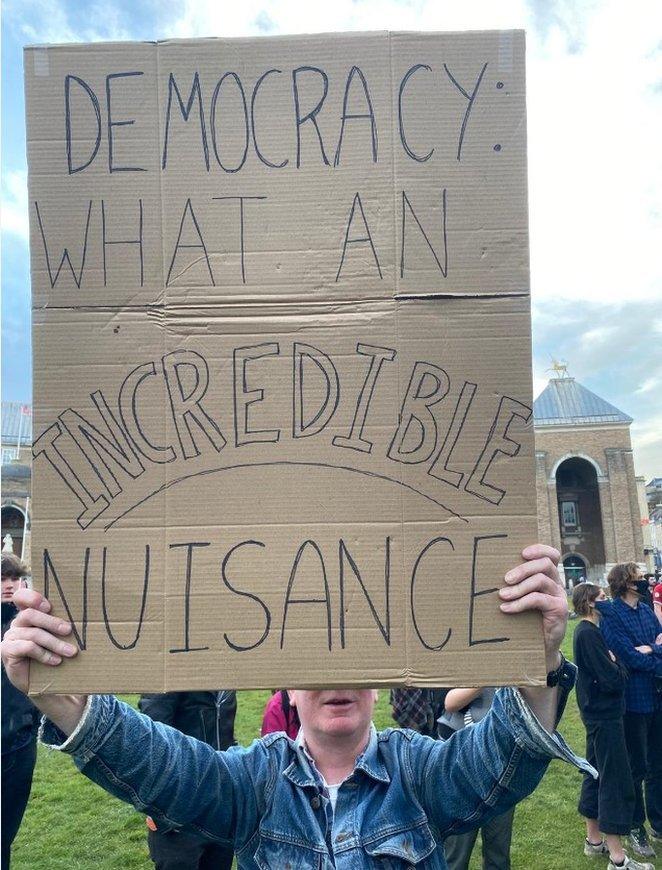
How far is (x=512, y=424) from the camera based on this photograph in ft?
5.66

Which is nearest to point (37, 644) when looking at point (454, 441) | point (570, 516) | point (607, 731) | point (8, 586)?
point (454, 441)

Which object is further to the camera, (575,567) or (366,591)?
(575,567)

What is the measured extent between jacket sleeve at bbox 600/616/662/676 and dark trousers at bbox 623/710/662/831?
37 cm

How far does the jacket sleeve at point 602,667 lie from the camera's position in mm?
4719

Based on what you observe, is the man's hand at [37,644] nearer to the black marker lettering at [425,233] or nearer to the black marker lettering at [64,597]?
the black marker lettering at [64,597]

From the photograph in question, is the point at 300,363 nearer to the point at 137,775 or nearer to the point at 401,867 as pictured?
the point at 137,775

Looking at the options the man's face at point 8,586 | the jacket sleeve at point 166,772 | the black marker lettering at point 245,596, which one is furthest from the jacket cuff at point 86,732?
the man's face at point 8,586

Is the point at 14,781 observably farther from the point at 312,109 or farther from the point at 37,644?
the point at 312,109

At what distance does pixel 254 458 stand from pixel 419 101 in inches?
39.7

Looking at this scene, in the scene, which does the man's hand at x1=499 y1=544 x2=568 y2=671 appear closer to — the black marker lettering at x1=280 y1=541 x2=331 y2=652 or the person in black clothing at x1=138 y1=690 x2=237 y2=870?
the black marker lettering at x1=280 y1=541 x2=331 y2=652

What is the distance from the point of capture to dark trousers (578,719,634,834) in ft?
15.4

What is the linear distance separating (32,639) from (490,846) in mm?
3268

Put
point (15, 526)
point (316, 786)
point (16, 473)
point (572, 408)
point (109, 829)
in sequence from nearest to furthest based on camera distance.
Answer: point (316, 786) → point (109, 829) → point (16, 473) → point (572, 408) → point (15, 526)

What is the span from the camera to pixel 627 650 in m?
5.00
